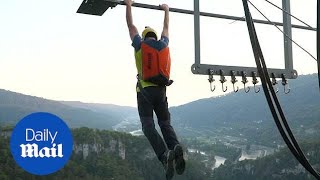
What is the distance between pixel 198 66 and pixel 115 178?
13337 cm

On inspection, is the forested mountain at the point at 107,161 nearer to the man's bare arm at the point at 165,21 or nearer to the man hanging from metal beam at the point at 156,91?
the man's bare arm at the point at 165,21

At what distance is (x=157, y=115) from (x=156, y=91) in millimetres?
292

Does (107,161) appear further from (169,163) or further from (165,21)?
(169,163)

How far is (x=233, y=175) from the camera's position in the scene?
17362 cm

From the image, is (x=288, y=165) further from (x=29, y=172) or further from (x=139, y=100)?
(x=139, y=100)

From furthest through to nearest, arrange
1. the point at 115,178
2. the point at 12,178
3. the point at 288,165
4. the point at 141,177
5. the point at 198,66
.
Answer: the point at 288,165
the point at 141,177
the point at 115,178
the point at 12,178
the point at 198,66

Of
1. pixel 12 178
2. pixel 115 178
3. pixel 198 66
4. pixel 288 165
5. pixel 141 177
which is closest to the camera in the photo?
pixel 198 66

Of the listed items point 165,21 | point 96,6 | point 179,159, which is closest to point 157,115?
point 179,159

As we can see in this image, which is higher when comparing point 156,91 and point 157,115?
point 156,91

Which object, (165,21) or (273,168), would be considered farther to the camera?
(273,168)

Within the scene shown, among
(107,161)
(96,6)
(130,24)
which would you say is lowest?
(107,161)

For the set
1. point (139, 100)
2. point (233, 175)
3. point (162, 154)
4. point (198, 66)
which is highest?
point (198, 66)

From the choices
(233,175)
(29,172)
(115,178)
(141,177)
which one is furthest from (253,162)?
(29,172)

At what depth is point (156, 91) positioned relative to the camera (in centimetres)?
515
